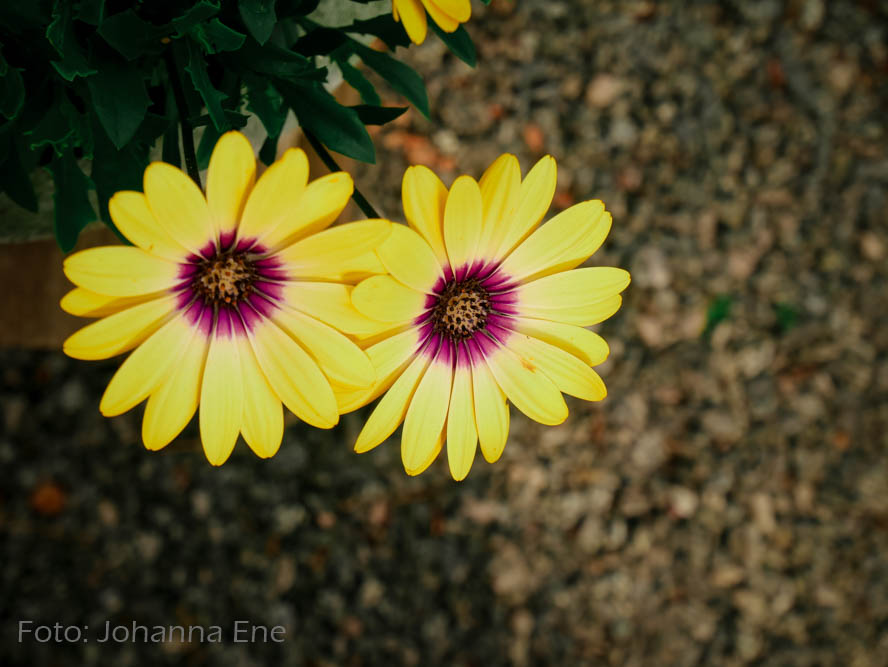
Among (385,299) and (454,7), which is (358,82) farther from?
(385,299)

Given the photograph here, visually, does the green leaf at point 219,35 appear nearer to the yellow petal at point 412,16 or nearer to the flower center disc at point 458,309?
the yellow petal at point 412,16

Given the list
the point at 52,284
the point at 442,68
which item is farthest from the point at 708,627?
the point at 52,284

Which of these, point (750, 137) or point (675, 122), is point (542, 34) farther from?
point (750, 137)

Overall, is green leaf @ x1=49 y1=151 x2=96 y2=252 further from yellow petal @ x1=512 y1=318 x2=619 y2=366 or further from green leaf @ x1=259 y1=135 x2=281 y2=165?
yellow petal @ x1=512 y1=318 x2=619 y2=366

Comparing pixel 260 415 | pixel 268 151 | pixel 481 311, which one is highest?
pixel 268 151

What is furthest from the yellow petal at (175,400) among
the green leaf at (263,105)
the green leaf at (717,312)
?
the green leaf at (717,312)

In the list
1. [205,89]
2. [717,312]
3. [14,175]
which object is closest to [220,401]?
[205,89]
